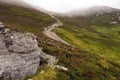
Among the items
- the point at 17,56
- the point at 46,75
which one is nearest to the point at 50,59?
the point at 46,75

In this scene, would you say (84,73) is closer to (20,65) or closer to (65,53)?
(65,53)

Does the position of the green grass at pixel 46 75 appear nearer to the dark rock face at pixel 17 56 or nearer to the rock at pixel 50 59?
the dark rock face at pixel 17 56

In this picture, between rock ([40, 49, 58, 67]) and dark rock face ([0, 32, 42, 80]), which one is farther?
rock ([40, 49, 58, 67])

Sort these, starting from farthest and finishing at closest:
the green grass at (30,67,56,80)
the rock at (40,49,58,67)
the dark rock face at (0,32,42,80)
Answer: the rock at (40,49,58,67) → the green grass at (30,67,56,80) → the dark rock face at (0,32,42,80)

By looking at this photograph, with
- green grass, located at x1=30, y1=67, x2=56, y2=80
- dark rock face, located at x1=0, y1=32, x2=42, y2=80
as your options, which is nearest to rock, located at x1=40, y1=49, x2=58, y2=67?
green grass, located at x1=30, y1=67, x2=56, y2=80

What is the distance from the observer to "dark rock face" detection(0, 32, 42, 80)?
58125 millimetres

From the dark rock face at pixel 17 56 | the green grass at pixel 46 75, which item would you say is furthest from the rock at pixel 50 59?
the dark rock face at pixel 17 56

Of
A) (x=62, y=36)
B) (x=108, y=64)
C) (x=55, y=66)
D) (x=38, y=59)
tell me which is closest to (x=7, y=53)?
(x=38, y=59)

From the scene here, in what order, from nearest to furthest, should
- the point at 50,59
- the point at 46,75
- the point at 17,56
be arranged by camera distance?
1. the point at 17,56
2. the point at 46,75
3. the point at 50,59

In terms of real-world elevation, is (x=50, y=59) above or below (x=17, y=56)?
below

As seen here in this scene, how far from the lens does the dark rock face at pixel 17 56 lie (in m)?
58.1

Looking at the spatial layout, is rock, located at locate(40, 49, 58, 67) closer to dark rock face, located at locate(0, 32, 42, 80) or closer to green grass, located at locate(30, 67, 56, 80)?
green grass, located at locate(30, 67, 56, 80)

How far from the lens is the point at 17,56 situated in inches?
2422

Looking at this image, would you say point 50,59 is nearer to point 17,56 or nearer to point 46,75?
point 46,75
